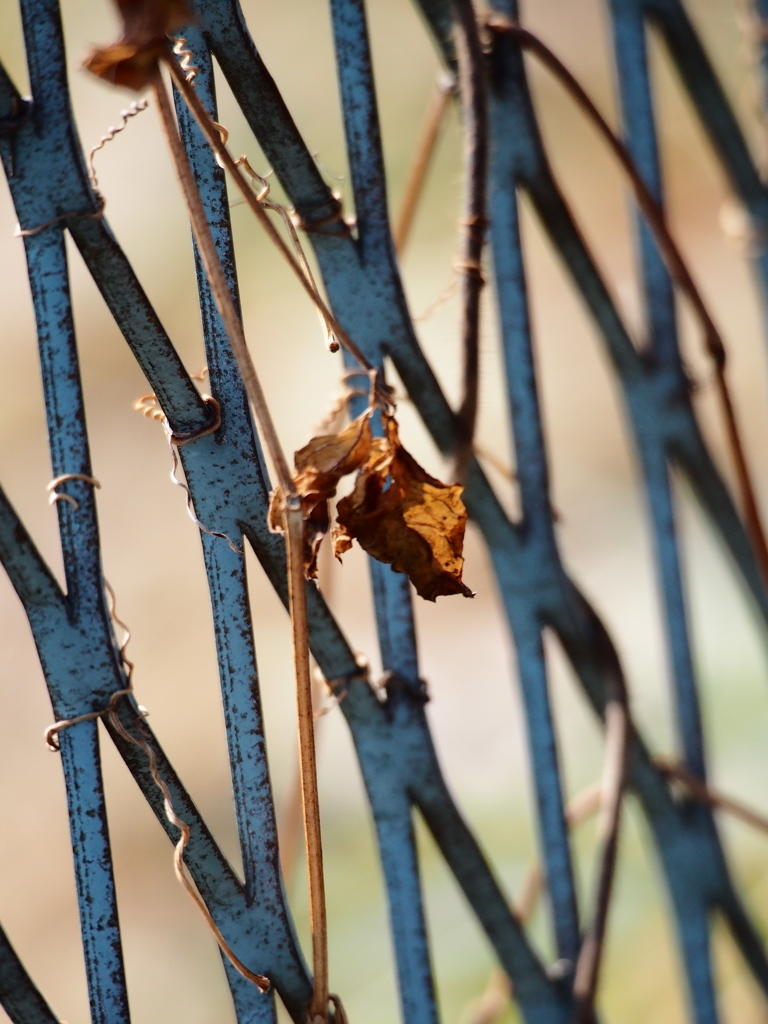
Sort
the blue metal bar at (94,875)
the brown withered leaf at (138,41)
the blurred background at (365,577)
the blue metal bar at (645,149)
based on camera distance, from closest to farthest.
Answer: the brown withered leaf at (138,41)
the blue metal bar at (94,875)
the blue metal bar at (645,149)
the blurred background at (365,577)

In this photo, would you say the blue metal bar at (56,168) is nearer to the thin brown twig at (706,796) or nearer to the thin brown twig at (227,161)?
the thin brown twig at (227,161)

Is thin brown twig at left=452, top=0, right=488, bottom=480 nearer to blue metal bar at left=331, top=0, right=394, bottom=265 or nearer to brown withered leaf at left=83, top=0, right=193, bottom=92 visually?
blue metal bar at left=331, top=0, right=394, bottom=265

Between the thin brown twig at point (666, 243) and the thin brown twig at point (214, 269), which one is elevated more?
the thin brown twig at point (666, 243)

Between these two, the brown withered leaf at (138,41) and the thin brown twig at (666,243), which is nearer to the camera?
the brown withered leaf at (138,41)

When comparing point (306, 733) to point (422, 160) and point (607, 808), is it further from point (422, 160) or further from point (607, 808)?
point (422, 160)

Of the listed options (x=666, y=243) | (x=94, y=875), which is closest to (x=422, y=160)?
(x=666, y=243)

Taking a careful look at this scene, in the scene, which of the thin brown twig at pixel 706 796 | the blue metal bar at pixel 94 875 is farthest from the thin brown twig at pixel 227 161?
the thin brown twig at pixel 706 796
